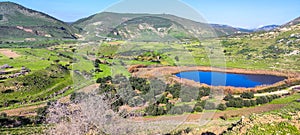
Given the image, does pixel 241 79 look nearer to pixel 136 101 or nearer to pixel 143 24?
pixel 136 101

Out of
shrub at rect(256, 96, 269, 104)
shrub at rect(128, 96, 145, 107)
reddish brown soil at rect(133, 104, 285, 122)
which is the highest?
shrub at rect(128, 96, 145, 107)

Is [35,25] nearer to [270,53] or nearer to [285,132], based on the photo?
[270,53]

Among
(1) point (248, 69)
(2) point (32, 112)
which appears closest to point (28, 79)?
(2) point (32, 112)

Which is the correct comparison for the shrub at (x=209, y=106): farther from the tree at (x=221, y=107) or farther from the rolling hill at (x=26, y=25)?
the rolling hill at (x=26, y=25)

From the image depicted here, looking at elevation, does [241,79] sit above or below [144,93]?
below

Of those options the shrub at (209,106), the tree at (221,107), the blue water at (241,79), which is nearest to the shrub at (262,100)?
the tree at (221,107)

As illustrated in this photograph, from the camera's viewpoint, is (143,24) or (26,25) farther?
(26,25)

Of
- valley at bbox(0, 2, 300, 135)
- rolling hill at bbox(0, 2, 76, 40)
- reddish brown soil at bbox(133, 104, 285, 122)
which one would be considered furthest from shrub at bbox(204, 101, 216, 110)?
rolling hill at bbox(0, 2, 76, 40)

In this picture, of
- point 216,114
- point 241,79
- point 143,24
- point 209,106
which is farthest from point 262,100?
point 241,79

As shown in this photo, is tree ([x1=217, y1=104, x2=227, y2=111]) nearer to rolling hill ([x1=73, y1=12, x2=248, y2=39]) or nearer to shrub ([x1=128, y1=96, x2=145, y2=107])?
rolling hill ([x1=73, y1=12, x2=248, y2=39])
